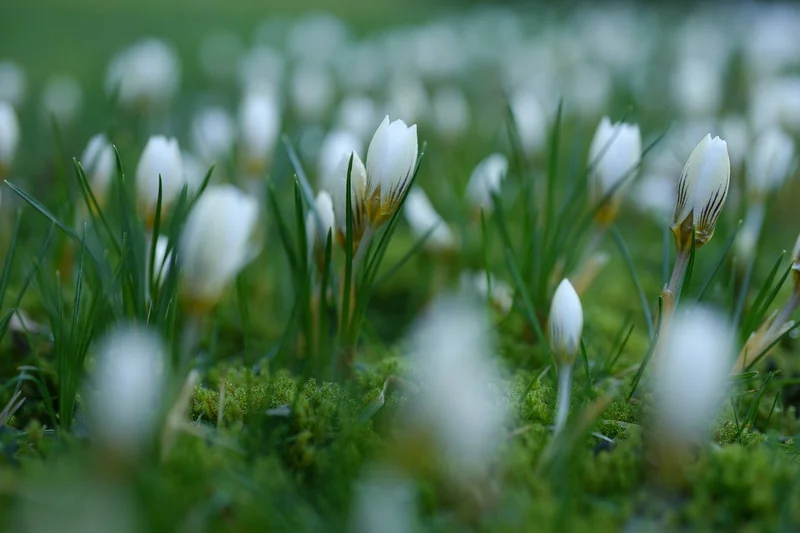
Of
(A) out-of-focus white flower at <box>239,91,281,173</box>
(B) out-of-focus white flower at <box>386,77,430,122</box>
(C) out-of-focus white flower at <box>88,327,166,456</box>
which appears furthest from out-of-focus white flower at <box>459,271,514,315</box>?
(C) out-of-focus white flower at <box>88,327,166,456</box>

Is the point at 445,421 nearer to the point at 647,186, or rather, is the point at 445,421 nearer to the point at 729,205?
the point at 729,205

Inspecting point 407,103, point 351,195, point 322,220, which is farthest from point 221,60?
point 351,195

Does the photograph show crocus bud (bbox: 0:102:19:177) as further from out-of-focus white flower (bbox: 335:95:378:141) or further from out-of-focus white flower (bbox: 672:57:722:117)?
out-of-focus white flower (bbox: 672:57:722:117)

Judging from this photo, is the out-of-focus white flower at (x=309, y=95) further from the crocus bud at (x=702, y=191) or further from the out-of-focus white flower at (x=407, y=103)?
the crocus bud at (x=702, y=191)

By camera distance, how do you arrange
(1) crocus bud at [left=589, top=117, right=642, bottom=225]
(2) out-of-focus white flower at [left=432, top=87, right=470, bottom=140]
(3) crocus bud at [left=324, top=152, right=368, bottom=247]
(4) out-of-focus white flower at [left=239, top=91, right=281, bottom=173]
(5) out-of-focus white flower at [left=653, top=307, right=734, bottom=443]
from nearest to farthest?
1. (5) out-of-focus white flower at [left=653, top=307, right=734, bottom=443]
2. (3) crocus bud at [left=324, top=152, right=368, bottom=247]
3. (1) crocus bud at [left=589, top=117, right=642, bottom=225]
4. (4) out-of-focus white flower at [left=239, top=91, right=281, bottom=173]
5. (2) out-of-focus white flower at [left=432, top=87, right=470, bottom=140]

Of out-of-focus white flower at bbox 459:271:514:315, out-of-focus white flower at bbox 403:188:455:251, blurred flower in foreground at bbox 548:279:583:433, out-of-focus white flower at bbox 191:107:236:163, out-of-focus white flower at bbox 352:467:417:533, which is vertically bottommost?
out-of-focus white flower at bbox 352:467:417:533

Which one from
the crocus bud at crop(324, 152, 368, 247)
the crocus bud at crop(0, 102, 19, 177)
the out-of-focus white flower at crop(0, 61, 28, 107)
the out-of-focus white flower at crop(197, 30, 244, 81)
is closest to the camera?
Answer: the crocus bud at crop(324, 152, 368, 247)

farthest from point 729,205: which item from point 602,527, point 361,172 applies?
point 602,527

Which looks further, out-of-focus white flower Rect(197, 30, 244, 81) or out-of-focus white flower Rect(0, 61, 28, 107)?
out-of-focus white flower Rect(197, 30, 244, 81)
